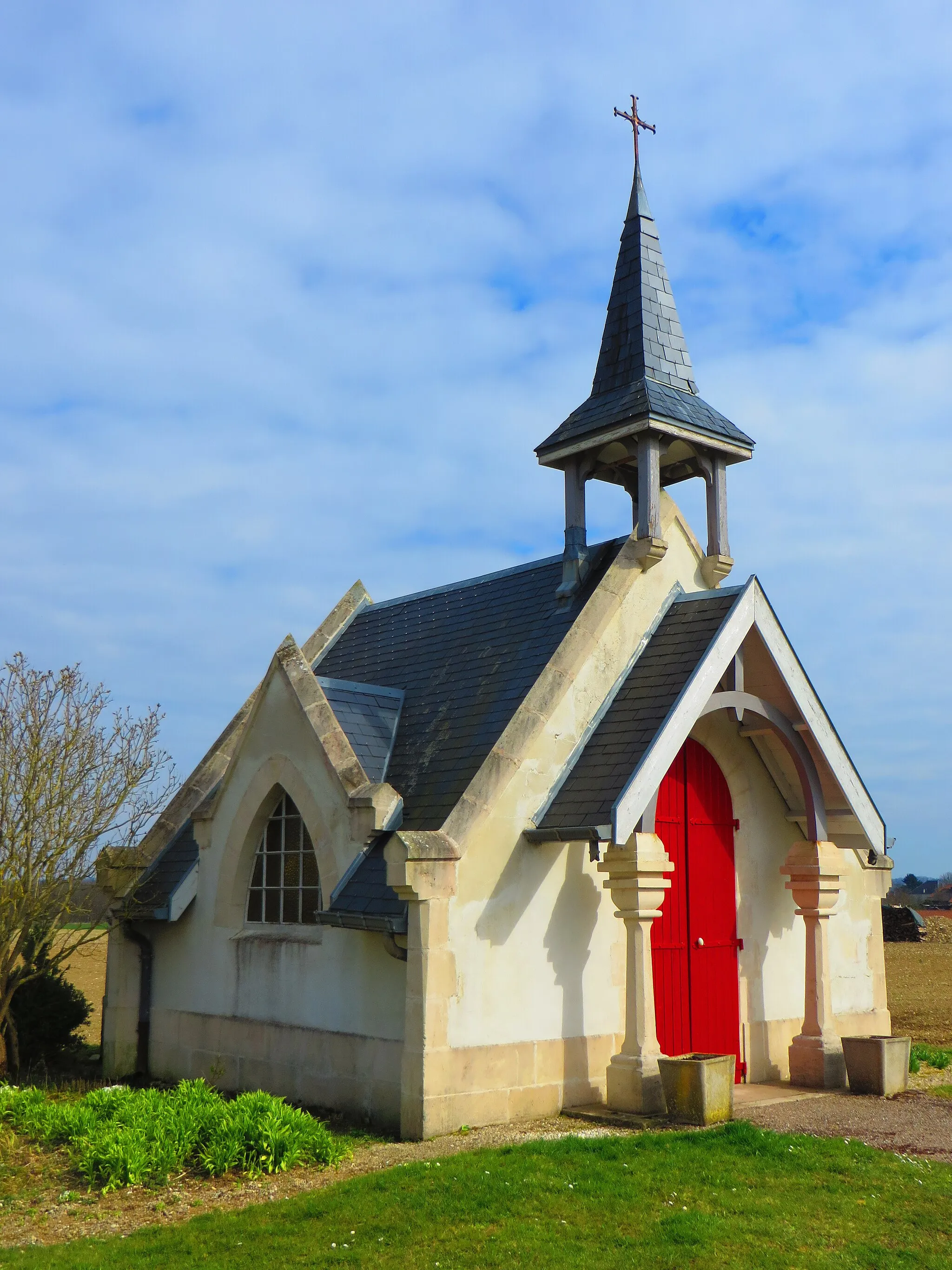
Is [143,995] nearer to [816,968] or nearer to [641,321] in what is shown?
[816,968]

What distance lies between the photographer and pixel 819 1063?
13023 millimetres

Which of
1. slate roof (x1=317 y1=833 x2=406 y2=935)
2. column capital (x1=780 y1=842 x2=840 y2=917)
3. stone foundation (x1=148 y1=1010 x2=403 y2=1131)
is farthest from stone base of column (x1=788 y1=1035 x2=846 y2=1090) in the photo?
slate roof (x1=317 y1=833 x2=406 y2=935)

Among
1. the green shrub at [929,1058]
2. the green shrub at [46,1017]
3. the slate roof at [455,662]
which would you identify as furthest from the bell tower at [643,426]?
the green shrub at [46,1017]

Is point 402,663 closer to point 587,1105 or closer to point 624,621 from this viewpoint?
point 624,621

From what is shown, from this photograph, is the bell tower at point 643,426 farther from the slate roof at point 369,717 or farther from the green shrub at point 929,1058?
the green shrub at point 929,1058

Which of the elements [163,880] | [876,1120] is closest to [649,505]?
[876,1120]

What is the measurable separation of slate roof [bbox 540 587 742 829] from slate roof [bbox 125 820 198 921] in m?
5.58

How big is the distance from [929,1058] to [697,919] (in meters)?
4.73

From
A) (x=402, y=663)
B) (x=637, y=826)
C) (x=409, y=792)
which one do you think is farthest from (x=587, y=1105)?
(x=402, y=663)

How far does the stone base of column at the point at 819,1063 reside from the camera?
42.7 feet

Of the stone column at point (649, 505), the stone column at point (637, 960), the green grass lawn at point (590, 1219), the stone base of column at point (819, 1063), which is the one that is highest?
the stone column at point (649, 505)

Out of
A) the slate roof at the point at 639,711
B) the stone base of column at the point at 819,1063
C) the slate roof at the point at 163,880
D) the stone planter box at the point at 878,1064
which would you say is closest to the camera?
the slate roof at the point at 639,711

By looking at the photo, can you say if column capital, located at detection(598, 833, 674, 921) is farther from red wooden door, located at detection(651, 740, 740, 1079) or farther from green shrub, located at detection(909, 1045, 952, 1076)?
green shrub, located at detection(909, 1045, 952, 1076)

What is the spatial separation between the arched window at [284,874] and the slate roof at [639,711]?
297cm
